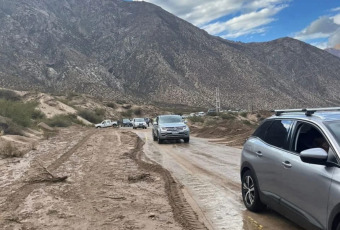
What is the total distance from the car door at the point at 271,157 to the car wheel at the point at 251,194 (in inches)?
11.0

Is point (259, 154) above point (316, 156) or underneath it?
underneath

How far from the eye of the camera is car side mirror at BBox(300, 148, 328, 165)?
494 centimetres

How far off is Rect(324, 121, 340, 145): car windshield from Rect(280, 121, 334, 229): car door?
125 millimetres

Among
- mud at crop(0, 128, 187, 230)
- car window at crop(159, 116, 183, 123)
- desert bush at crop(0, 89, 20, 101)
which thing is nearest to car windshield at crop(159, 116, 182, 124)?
car window at crop(159, 116, 183, 123)

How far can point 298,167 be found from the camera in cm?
555

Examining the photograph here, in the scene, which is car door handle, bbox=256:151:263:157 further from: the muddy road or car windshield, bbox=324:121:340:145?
car windshield, bbox=324:121:340:145

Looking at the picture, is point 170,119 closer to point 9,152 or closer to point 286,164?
point 9,152

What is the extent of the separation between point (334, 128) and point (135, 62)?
108276 millimetres

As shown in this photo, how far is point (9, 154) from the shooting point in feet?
55.1

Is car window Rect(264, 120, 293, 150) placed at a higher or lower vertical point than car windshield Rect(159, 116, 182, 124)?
higher

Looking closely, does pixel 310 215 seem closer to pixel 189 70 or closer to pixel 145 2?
pixel 189 70

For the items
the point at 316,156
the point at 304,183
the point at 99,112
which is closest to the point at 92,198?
the point at 304,183

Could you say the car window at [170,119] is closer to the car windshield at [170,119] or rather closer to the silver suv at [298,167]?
the car windshield at [170,119]

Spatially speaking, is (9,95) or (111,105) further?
(111,105)
